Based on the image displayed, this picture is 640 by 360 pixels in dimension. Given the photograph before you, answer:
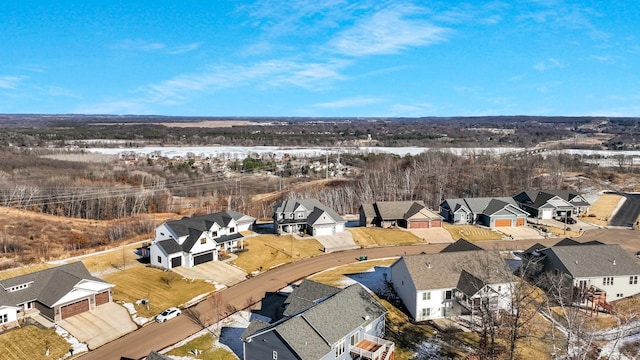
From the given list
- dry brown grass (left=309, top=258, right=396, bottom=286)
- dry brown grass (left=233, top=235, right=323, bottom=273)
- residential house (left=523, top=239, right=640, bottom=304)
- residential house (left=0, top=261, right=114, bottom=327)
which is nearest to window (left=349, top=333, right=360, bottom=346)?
dry brown grass (left=309, top=258, right=396, bottom=286)

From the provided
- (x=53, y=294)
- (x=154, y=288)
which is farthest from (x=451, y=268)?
(x=53, y=294)

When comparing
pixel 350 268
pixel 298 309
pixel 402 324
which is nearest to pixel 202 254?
pixel 350 268

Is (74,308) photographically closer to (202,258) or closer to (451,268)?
(202,258)

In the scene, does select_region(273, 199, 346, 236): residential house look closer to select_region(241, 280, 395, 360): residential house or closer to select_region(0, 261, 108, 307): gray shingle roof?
select_region(241, 280, 395, 360): residential house

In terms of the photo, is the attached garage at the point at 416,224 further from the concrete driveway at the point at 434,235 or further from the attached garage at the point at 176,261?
the attached garage at the point at 176,261

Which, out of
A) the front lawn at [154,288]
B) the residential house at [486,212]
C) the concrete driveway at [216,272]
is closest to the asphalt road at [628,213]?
the residential house at [486,212]

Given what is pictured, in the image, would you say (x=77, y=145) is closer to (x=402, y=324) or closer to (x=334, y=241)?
(x=334, y=241)
